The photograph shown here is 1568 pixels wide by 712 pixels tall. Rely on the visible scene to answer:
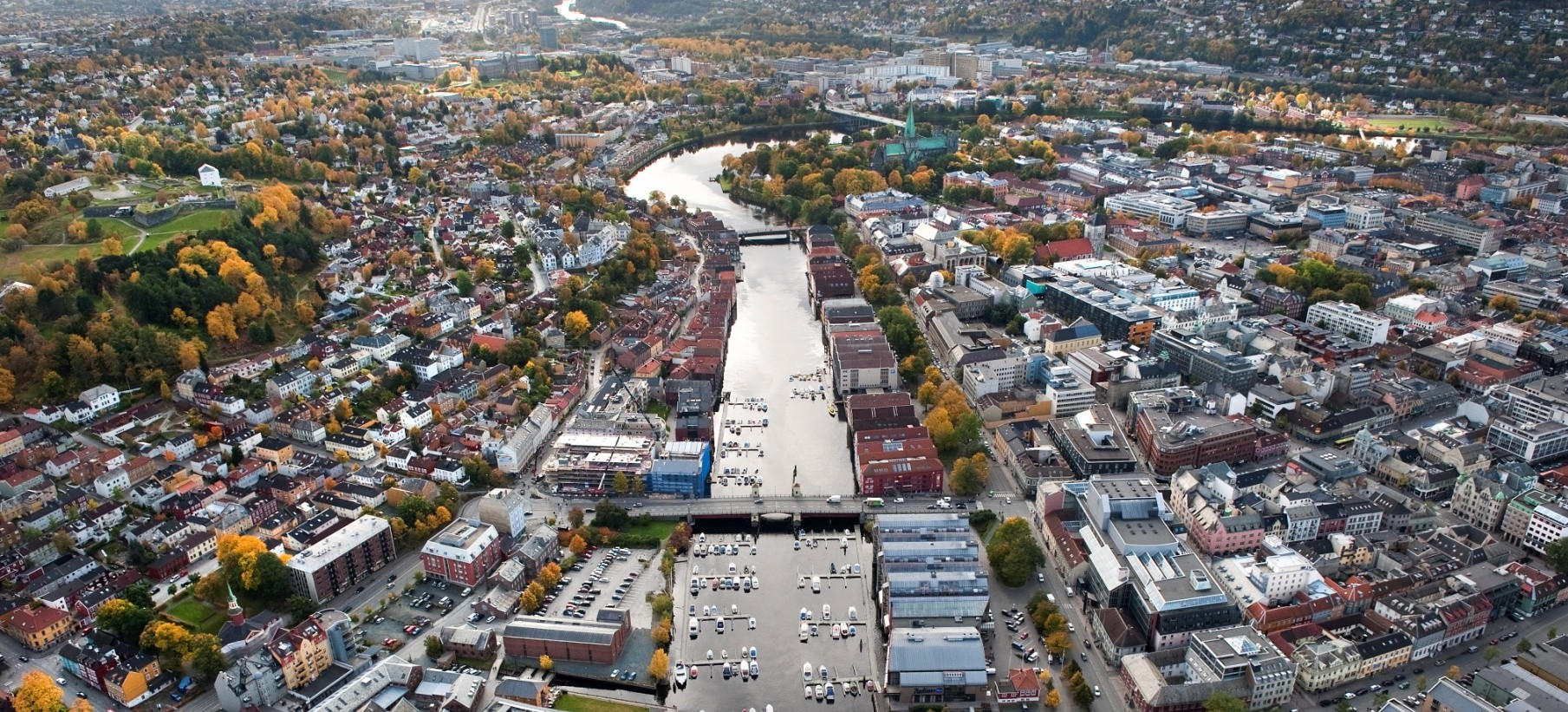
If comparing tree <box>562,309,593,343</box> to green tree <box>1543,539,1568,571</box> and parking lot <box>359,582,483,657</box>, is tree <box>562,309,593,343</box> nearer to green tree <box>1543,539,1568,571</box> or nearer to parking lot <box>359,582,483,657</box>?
parking lot <box>359,582,483,657</box>

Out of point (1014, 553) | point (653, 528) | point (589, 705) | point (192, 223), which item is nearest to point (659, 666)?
point (589, 705)

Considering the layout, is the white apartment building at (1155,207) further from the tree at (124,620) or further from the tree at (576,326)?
the tree at (124,620)

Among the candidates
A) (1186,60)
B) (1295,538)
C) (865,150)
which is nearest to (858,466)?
(1295,538)

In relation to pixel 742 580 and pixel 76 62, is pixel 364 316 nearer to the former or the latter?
pixel 742 580

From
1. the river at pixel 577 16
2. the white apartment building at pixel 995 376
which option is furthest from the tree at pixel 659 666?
the river at pixel 577 16

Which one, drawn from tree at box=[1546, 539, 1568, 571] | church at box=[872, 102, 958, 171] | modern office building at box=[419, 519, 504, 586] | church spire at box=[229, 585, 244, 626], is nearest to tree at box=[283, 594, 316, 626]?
church spire at box=[229, 585, 244, 626]

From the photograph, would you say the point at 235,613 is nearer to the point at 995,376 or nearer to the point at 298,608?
the point at 298,608
